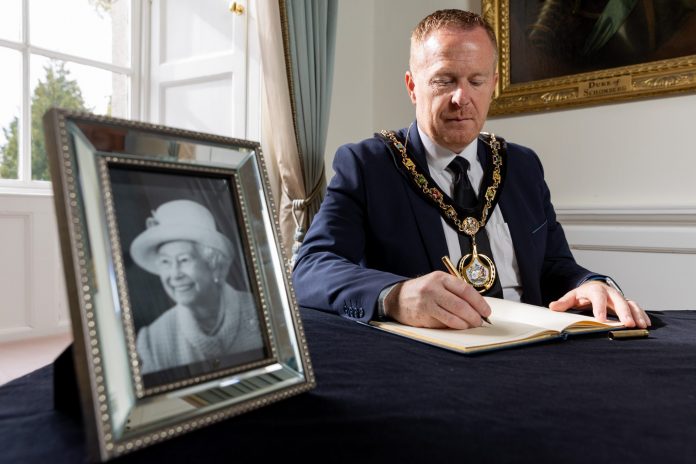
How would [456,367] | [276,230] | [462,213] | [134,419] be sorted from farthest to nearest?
[462,213]
[456,367]
[276,230]
[134,419]

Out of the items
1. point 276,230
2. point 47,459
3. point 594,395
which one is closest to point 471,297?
point 594,395

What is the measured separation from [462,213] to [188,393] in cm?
123

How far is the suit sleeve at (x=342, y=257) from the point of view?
116 centimetres

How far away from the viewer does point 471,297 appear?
102cm

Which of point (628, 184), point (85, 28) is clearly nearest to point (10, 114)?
point (85, 28)

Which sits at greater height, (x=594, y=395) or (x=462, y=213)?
(x=462, y=213)

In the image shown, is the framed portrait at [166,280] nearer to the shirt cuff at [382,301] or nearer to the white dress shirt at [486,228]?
the shirt cuff at [382,301]

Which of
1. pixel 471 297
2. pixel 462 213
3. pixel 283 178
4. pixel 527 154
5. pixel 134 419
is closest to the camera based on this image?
pixel 134 419

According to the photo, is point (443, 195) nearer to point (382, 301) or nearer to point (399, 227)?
point (399, 227)

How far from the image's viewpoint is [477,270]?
158 centimetres

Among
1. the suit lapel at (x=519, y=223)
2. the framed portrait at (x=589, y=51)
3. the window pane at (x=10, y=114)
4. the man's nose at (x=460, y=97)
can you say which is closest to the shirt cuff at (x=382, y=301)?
the suit lapel at (x=519, y=223)

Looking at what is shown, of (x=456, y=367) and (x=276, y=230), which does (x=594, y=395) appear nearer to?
(x=456, y=367)

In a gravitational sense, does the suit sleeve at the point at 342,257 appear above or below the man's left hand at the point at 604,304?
above

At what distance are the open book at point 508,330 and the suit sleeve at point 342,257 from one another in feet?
0.29
